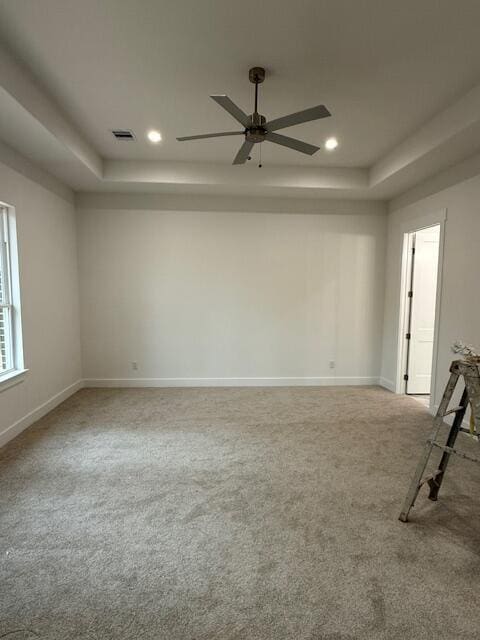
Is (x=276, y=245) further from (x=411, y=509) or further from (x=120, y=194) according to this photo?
(x=411, y=509)

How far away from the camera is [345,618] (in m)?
1.35

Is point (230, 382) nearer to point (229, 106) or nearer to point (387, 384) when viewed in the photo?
point (387, 384)

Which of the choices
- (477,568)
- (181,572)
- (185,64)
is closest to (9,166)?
(185,64)

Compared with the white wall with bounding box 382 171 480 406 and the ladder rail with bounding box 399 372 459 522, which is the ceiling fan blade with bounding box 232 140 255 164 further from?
the white wall with bounding box 382 171 480 406

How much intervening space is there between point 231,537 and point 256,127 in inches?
103

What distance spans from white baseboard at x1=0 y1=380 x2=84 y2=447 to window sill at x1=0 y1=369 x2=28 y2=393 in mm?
392

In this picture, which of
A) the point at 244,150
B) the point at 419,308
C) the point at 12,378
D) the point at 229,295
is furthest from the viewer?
the point at 229,295

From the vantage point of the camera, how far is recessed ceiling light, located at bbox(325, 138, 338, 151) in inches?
133

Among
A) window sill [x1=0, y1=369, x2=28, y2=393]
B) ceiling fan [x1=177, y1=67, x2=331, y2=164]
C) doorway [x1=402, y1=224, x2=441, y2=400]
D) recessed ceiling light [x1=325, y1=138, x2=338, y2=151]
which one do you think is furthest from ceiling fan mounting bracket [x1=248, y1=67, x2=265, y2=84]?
window sill [x1=0, y1=369, x2=28, y2=393]

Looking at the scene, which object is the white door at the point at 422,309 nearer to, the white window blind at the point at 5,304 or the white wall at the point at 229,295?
the white wall at the point at 229,295

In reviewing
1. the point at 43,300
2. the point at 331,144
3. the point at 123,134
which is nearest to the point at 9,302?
the point at 43,300

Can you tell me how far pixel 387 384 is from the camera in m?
4.69

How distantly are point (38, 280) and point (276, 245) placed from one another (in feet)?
10.1

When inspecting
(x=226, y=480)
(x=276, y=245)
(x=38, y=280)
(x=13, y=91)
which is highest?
(x=13, y=91)
